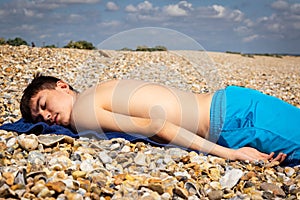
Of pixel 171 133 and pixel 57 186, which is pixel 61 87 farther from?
pixel 57 186

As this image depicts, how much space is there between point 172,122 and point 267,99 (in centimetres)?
81

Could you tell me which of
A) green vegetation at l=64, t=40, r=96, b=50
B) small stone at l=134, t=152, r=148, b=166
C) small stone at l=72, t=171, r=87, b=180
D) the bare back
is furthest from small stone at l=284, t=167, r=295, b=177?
green vegetation at l=64, t=40, r=96, b=50

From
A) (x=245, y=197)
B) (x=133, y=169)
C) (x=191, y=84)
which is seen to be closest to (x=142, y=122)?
(x=133, y=169)

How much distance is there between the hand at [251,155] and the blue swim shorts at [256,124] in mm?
47

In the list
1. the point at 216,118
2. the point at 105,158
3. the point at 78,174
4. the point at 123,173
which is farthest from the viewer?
the point at 216,118

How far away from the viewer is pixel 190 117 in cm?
307

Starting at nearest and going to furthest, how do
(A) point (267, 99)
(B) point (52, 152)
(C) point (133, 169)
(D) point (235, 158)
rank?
(C) point (133, 169)
(B) point (52, 152)
(D) point (235, 158)
(A) point (267, 99)

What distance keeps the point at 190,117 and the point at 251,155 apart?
1.77 ft

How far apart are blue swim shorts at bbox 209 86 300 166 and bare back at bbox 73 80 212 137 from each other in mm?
112

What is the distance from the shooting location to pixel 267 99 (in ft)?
10.5

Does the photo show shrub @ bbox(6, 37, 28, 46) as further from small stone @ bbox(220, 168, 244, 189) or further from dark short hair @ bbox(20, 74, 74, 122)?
small stone @ bbox(220, 168, 244, 189)

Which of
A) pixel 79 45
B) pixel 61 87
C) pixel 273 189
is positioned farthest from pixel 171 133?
pixel 79 45

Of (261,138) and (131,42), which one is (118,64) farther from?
(261,138)

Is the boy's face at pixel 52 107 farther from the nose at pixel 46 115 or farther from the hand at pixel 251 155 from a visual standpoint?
the hand at pixel 251 155
